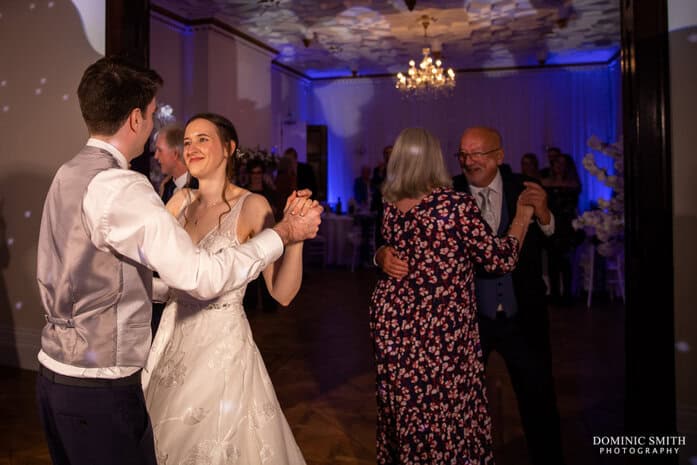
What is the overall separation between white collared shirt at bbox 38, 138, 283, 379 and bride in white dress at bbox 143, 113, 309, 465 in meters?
0.55

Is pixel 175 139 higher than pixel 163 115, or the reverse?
pixel 163 115

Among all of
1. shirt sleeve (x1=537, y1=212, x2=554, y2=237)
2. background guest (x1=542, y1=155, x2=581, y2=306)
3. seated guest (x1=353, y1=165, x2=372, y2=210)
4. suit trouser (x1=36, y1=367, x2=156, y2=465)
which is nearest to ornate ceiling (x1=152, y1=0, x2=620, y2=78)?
seated guest (x1=353, y1=165, x2=372, y2=210)

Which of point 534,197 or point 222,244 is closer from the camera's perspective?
point 222,244

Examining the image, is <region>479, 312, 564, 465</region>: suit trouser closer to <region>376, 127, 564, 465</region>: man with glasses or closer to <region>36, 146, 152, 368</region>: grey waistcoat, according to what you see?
<region>376, 127, 564, 465</region>: man with glasses

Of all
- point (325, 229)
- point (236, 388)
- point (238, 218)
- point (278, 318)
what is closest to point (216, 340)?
point (236, 388)

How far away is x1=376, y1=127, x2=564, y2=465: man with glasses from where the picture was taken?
262 centimetres

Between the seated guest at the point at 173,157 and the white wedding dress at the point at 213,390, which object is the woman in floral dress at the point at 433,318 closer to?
the white wedding dress at the point at 213,390

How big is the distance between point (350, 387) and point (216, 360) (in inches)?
86.0

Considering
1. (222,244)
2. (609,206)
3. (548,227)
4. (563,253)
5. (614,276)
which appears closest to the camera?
→ (222,244)

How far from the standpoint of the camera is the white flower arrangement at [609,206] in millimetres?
5125

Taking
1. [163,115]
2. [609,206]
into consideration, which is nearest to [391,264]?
[609,206]

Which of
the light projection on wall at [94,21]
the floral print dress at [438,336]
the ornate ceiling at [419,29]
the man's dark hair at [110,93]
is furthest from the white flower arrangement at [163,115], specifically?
the man's dark hair at [110,93]

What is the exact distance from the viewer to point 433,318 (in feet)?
7.63

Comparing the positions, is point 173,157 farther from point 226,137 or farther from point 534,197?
point 534,197
